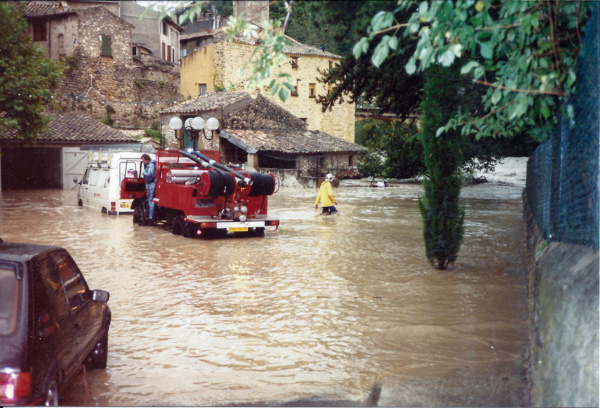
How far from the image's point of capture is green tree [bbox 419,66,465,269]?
10178 mm

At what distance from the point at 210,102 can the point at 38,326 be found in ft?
125

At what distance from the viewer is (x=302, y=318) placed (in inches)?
323

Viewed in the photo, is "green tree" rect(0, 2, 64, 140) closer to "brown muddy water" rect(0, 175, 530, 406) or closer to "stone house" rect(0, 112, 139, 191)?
"brown muddy water" rect(0, 175, 530, 406)

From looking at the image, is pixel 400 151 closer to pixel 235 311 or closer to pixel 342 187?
pixel 342 187

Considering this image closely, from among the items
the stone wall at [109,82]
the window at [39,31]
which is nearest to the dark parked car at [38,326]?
the stone wall at [109,82]

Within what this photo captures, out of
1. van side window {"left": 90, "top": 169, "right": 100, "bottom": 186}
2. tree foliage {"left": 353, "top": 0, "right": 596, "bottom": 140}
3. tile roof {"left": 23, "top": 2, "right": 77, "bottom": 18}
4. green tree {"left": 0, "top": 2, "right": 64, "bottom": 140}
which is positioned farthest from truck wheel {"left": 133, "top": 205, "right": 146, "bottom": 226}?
tile roof {"left": 23, "top": 2, "right": 77, "bottom": 18}

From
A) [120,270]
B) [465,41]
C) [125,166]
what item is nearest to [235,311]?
[120,270]

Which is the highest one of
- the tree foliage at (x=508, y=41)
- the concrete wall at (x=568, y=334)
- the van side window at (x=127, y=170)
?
the tree foliage at (x=508, y=41)

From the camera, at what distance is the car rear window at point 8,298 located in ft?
13.0

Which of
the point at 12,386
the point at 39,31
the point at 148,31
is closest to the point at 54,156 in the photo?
the point at 39,31

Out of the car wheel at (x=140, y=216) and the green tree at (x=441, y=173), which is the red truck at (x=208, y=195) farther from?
the green tree at (x=441, y=173)

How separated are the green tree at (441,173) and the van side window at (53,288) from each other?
A: 708 cm

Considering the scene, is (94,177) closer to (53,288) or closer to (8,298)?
(53,288)

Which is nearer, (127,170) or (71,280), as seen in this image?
(71,280)
